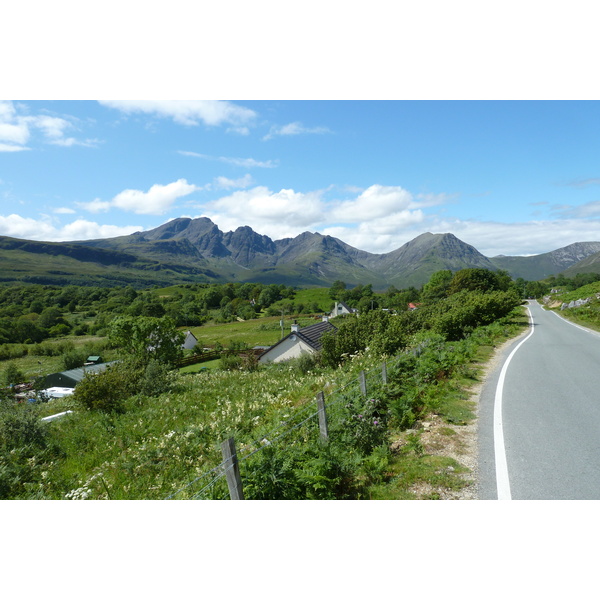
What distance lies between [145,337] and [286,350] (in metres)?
19.5

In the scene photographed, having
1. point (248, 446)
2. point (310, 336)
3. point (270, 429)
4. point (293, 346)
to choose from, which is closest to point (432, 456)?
point (248, 446)

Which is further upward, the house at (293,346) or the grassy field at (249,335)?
the house at (293,346)

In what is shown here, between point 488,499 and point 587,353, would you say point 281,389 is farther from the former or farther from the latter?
point 587,353

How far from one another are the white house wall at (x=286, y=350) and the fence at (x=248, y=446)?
26279 millimetres

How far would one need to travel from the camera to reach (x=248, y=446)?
670cm

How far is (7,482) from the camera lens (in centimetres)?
805

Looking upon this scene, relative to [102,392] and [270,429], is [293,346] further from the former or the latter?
[270,429]

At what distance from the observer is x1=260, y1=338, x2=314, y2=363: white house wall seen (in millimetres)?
37431

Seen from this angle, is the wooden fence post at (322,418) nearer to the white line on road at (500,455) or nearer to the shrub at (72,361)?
the white line on road at (500,455)

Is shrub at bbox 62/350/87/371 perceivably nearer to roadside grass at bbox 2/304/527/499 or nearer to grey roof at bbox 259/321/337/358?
grey roof at bbox 259/321/337/358

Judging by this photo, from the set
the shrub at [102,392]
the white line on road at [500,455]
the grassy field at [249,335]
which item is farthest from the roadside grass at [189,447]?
the grassy field at [249,335]

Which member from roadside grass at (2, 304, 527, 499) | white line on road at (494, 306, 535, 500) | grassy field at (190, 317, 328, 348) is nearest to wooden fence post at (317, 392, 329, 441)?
roadside grass at (2, 304, 527, 499)

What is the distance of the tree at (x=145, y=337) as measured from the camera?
4466 centimetres

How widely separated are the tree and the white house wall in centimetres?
1413
